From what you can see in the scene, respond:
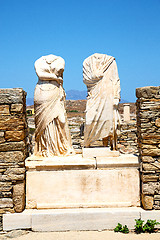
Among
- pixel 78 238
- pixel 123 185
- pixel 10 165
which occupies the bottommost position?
pixel 78 238

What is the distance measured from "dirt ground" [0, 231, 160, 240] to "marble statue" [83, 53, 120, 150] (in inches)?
59.5

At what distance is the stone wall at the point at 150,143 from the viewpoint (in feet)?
16.4

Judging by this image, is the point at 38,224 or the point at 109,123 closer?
the point at 38,224

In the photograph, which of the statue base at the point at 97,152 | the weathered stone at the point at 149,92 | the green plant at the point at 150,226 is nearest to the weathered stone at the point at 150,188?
the green plant at the point at 150,226

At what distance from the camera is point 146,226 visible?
4898 millimetres

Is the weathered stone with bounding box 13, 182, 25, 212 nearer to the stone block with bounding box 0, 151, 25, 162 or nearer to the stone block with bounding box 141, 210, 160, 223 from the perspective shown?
the stone block with bounding box 0, 151, 25, 162

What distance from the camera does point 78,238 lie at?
4.71 meters

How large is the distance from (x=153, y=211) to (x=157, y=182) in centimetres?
49

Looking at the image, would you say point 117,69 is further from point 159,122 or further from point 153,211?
point 153,211

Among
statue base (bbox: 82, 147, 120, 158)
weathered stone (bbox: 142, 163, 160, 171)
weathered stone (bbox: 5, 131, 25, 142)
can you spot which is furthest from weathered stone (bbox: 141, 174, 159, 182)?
weathered stone (bbox: 5, 131, 25, 142)

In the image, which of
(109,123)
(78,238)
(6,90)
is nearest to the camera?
(78,238)

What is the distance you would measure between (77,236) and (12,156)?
169cm

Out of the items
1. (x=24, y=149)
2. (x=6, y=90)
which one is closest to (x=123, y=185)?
(x=24, y=149)

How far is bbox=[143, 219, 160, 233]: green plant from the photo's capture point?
4.87m
